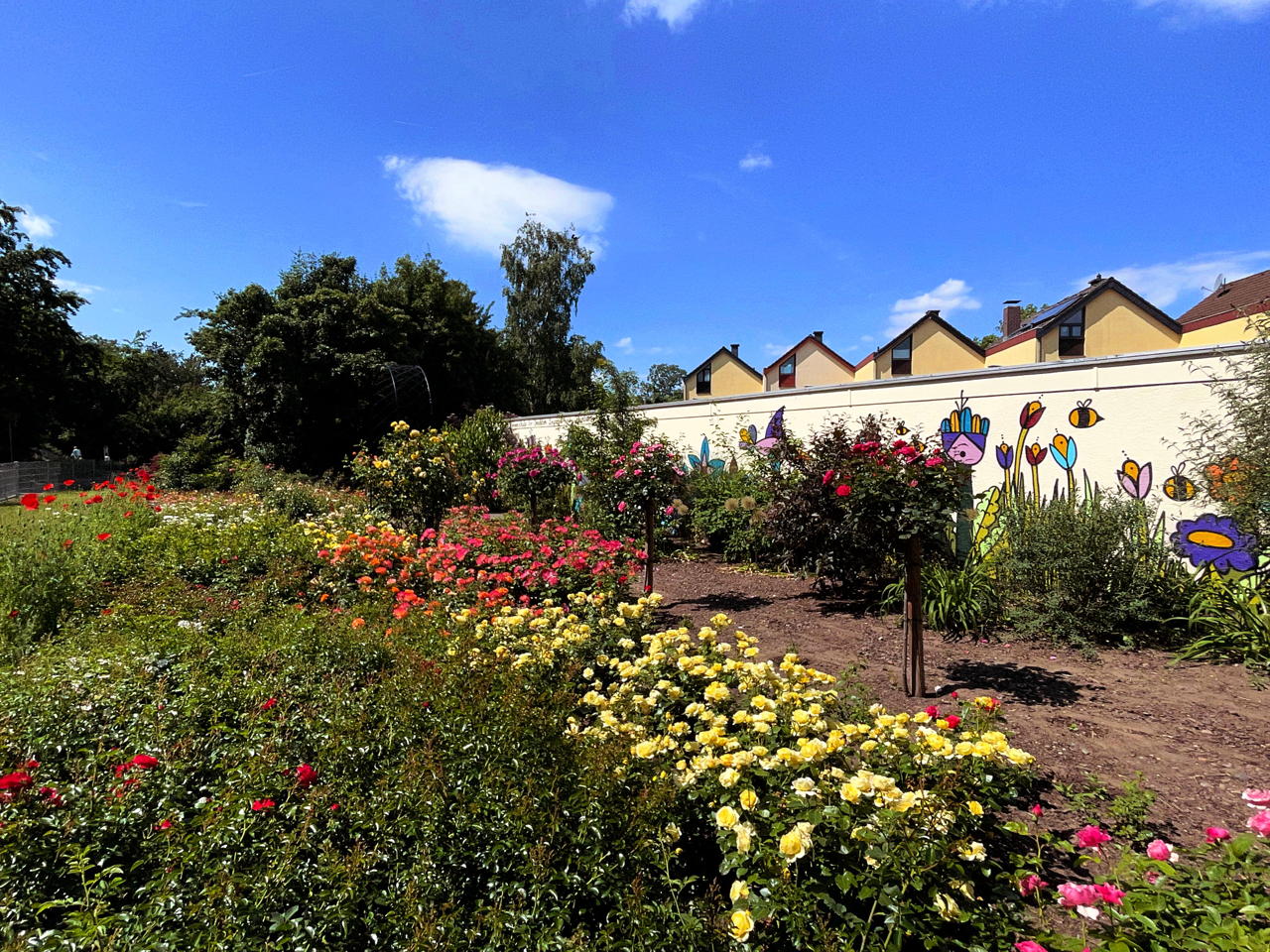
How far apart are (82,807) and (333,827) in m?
0.81

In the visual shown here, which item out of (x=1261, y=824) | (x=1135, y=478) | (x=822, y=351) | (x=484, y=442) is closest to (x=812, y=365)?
(x=822, y=351)

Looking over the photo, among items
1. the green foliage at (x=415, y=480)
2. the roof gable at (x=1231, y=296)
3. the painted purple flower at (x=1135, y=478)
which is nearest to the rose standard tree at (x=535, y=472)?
the green foliage at (x=415, y=480)

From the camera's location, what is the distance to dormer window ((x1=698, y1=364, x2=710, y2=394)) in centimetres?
3123

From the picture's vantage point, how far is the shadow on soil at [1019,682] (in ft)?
12.1

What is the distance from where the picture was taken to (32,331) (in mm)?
22125

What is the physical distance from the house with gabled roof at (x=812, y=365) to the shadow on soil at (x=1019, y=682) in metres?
26.1

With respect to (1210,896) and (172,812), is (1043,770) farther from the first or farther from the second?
(172,812)

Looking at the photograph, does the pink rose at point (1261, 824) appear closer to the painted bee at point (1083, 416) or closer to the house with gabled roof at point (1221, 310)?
the painted bee at point (1083, 416)

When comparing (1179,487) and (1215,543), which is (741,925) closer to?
(1215,543)

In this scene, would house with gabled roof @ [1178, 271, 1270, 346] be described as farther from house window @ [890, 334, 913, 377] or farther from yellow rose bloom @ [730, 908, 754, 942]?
yellow rose bloom @ [730, 908, 754, 942]

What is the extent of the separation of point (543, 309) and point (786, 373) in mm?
12523

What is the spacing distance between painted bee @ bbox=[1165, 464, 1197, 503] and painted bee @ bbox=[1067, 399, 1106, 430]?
2.34ft

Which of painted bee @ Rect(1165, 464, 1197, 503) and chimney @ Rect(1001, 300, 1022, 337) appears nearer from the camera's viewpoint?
painted bee @ Rect(1165, 464, 1197, 503)

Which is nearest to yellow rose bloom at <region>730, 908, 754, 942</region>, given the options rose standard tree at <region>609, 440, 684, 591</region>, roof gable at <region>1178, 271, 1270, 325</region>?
rose standard tree at <region>609, 440, 684, 591</region>
